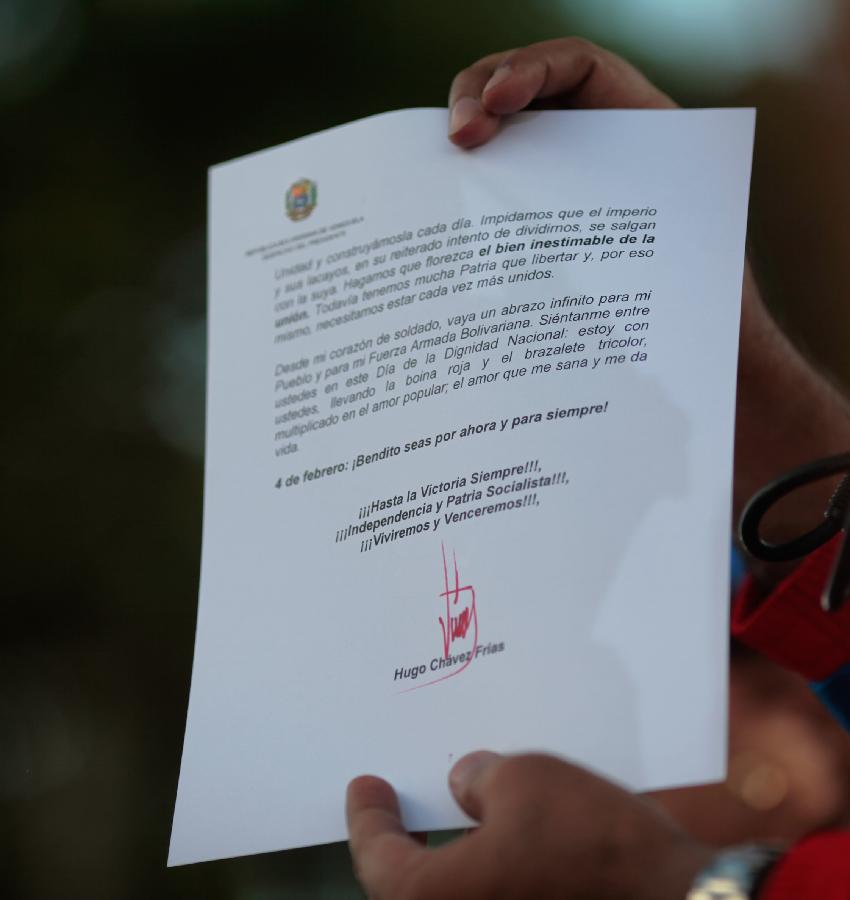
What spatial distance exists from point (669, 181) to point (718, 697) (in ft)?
1.38

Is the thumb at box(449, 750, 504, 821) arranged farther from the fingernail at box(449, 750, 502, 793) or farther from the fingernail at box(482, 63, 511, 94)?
the fingernail at box(482, 63, 511, 94)

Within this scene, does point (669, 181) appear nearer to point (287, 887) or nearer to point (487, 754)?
point (487, 754)

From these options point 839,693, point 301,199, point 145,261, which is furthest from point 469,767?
point 145,261

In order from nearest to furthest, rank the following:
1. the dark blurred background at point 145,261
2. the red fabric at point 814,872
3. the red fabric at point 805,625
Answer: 1. the red fabric at point 814,872
2. the red fabric at point 805,625
3. the dark blurred background at point 145,261

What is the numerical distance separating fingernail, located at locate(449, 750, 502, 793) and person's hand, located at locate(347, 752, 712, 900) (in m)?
0.04

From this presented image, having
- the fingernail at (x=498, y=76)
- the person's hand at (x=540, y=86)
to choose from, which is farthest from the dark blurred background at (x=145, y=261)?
the fingernail at (x=498, y=76)

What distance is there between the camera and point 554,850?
610 mm

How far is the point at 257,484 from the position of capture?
2.88ft

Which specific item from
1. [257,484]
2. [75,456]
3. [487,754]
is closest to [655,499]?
[487,754]

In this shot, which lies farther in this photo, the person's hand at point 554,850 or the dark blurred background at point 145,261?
the dark blurred background at point 145,261

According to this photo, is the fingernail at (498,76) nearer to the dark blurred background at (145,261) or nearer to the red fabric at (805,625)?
the red fabric at (805,625)

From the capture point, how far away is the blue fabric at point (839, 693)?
887mm

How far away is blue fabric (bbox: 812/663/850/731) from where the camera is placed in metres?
0.89
